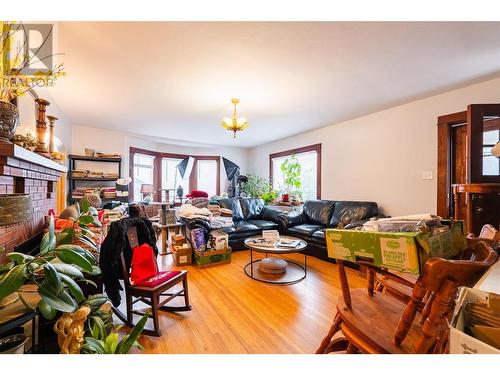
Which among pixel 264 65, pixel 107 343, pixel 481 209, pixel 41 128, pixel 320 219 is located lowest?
pixel 107 343

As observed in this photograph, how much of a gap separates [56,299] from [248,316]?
152 cm

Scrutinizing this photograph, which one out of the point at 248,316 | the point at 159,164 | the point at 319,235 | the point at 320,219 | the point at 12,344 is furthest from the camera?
the point at 159,164

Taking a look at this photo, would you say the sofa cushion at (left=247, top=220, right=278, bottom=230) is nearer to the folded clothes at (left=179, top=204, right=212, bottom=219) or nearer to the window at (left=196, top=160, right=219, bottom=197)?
the folded clothes at (left=179, top=204, right=212, bottom=219)

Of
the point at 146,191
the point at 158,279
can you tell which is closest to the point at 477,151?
the point at 158,279

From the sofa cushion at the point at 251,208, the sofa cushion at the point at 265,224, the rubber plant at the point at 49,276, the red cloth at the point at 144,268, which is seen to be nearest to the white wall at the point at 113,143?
the sofa cushion at the point at 251,208

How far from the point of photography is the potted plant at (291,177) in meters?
5.15

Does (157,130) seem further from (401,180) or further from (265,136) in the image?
(401,180)

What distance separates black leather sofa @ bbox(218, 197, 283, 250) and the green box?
9.47 ft

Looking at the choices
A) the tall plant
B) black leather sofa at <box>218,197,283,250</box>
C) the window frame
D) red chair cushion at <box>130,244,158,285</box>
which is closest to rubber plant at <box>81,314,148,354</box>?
red chair cushion at <box>130,244,158,285</box>

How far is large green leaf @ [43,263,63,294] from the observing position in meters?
0.69

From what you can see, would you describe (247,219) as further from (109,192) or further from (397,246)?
(397,246)

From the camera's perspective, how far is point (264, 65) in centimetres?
214

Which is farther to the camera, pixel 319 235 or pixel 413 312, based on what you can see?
pixel 319 235
